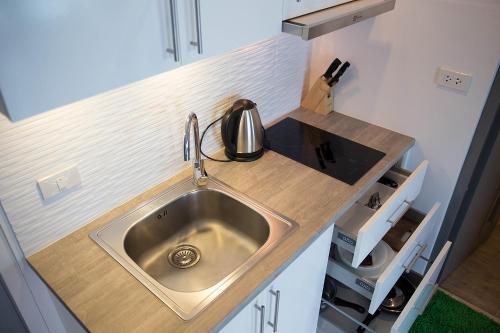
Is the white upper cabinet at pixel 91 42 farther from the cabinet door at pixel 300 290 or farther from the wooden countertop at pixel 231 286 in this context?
the cabinet door at pixel 300 290

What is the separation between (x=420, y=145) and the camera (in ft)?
6.32

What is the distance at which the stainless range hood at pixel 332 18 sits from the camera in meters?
1.33

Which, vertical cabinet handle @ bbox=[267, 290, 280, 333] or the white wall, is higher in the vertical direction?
the white wall

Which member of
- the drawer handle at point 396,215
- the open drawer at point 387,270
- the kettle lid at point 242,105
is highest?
the kettle lid at point 242,105

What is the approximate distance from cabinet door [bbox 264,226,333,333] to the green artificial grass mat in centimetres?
77

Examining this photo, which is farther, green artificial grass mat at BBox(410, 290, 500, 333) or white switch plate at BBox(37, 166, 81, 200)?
green artificial grass mat at BBox(410, 290, 500, 333)

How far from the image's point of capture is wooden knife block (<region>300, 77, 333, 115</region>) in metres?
2.04

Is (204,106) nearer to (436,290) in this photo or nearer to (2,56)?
(2,56)

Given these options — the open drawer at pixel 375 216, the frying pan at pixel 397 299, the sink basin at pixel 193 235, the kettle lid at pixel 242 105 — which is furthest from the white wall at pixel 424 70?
the sink basin at pixel 193 235

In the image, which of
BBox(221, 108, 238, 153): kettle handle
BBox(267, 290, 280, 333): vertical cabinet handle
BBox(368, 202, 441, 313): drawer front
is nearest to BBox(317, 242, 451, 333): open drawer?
BBox(368, 202, 441, 313): drawer front

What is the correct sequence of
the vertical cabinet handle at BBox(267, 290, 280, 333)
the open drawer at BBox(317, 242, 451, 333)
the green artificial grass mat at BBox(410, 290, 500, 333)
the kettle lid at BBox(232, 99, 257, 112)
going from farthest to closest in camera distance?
the green artificial grass mat at BBox(410, 290, 500, 333) < the open drawer at BBox(317, 242, 451, 333) < the kettle lid at BBox(232, 99, 257, 112) < the vertical cabinet handle at BBox(267, 290, 280, 333)

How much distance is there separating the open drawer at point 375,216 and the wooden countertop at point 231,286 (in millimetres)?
115

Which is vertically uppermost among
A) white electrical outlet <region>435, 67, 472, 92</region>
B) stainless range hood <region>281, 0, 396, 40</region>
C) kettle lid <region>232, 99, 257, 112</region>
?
stainless range hood <region>281, 0, 396, 40</region>

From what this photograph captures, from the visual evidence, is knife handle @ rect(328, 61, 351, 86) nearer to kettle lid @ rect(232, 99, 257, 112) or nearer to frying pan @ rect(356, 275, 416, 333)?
kettle lid @ rect(232, 99, 257, 112)
